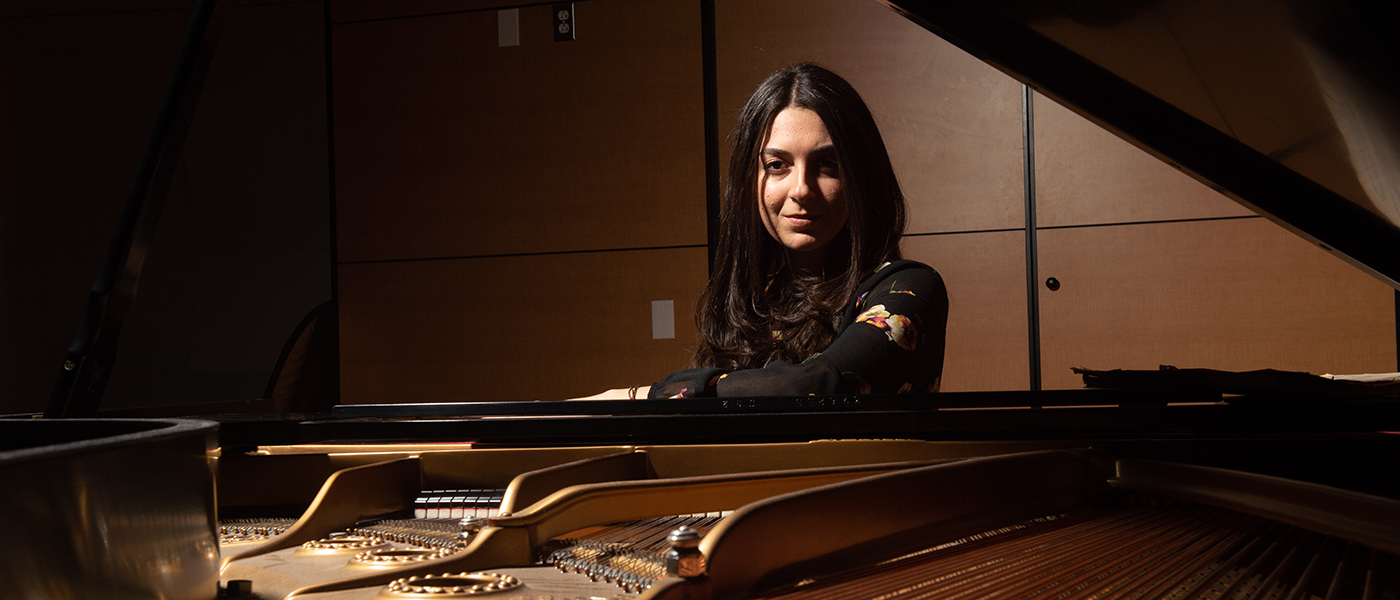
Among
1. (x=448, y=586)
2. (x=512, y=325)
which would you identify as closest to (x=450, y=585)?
(x=448, y=586)

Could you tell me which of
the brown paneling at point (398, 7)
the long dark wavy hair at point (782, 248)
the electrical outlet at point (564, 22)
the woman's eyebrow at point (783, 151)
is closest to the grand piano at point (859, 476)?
the long dark wavy hair at point (782, 248)

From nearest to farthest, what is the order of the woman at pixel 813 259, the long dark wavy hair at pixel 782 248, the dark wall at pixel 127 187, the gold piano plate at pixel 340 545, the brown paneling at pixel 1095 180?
1. the gold piano plate at pixel 340 545
2. the woman at pixel 813 259
3. the long dark wavy hair at pixel 782 248
4. the brown paneling at pixel 1095 180
5. the dark wall at pixel 127 187

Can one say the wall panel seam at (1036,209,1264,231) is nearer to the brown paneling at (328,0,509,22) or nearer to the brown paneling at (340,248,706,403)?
the brown paneling at (340,248,706,403)

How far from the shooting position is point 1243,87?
99 cm

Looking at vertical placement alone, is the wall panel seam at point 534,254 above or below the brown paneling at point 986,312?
above

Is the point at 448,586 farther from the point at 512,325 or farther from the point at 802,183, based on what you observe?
the point at 512,325

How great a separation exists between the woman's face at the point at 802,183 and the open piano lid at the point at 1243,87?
88cm

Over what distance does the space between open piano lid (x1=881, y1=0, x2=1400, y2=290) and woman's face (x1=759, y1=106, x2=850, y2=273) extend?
34.6 inches

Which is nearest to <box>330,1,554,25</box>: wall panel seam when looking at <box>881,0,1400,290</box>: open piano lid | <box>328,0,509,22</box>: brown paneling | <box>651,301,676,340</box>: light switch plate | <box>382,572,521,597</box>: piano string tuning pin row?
<box>328,0,509,22</box>: brown paneling

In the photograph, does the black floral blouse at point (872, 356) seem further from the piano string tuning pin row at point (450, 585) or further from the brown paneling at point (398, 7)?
the brown paneling at point (398, 7)

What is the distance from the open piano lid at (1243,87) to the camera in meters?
0.88

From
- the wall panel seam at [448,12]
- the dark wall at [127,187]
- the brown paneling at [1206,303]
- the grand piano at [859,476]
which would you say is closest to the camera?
the grand piano at [859,476]

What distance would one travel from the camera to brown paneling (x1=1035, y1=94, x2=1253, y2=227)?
291cm

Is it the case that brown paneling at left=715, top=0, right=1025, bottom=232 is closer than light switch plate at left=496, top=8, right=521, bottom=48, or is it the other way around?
brown paneling at left=715, top=0, right=1025, bottom=232
